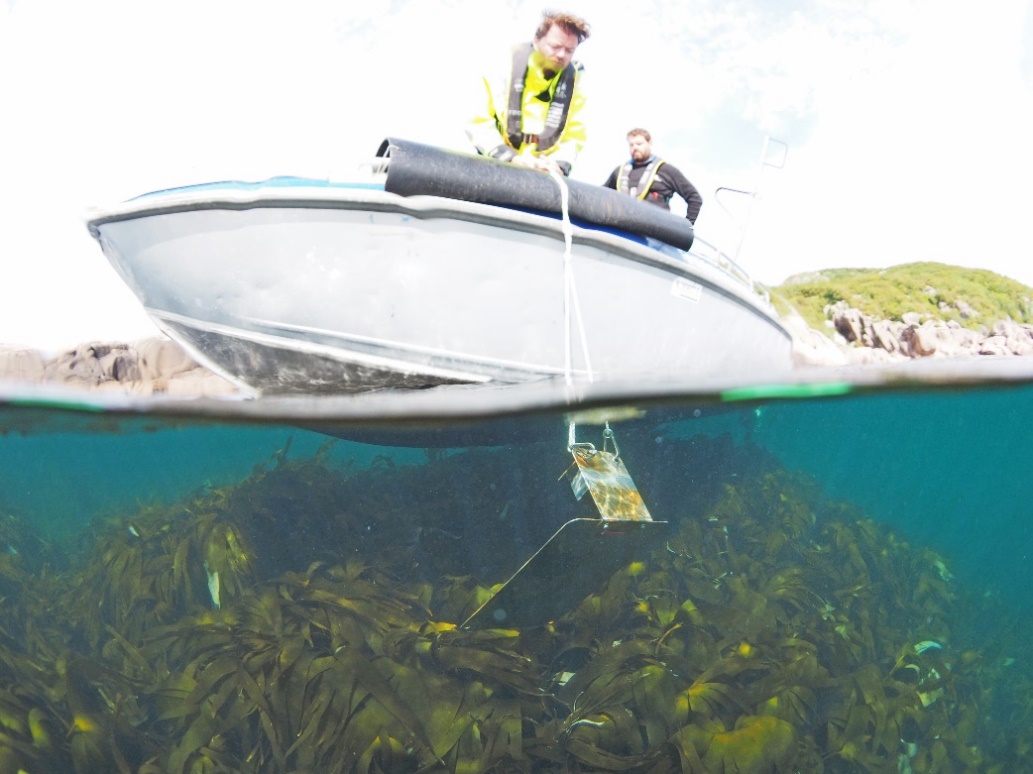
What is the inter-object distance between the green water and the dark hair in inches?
105

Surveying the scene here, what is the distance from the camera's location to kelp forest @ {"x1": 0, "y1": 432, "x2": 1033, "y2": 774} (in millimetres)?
3920

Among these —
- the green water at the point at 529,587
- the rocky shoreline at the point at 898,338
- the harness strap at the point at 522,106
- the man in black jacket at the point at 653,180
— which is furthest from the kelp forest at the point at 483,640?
the rocky shoreline at the point at 898,338

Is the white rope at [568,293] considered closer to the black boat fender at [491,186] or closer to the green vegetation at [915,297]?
the black boat fender at [491,186]

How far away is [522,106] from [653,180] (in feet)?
5.40

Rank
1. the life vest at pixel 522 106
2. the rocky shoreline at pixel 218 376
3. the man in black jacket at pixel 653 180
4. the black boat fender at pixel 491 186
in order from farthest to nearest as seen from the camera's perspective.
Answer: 1. the rocky shoreline at pixel 218 376
2. the man in black jacket at pixel 653 180
3. the life vest at pixel 522 106
4. the black boat fender at pixel 491 186

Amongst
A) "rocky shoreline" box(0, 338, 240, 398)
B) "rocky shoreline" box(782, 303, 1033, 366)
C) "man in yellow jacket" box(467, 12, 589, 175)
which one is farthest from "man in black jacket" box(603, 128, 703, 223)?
"rocky shoreline" box(782, 303, 1033, 366)

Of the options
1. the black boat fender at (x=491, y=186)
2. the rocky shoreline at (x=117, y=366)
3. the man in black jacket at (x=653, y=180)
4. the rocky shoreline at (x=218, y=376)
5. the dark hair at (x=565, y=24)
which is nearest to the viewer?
the black boat fender at (x=491, y=186)

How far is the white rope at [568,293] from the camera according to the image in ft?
13.5

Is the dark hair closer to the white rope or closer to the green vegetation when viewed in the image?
the white rope

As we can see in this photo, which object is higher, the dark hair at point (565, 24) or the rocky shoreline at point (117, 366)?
the dark hair at point (565, 24)

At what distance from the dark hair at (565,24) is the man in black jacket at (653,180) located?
1.58m

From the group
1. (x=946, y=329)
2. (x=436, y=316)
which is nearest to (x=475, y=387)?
(x=436, y=316)

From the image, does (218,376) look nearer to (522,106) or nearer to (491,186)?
(491,186)

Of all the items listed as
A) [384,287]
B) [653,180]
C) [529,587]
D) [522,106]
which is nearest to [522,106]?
[522,106]
